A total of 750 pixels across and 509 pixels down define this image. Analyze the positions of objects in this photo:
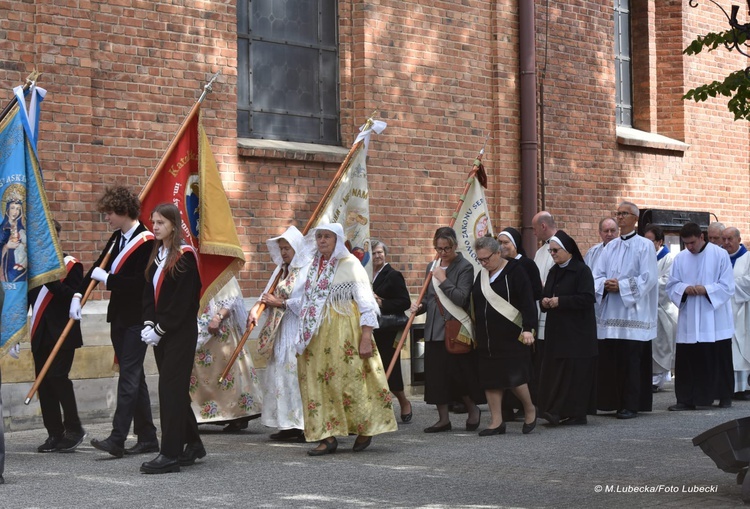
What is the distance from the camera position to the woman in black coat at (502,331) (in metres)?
11.2

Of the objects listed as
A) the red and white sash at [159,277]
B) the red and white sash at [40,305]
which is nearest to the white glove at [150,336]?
the red and white sash at [159,277]

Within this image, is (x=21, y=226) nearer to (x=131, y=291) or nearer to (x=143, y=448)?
(x=131, y=291)

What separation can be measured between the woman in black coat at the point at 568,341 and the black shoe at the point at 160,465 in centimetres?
438

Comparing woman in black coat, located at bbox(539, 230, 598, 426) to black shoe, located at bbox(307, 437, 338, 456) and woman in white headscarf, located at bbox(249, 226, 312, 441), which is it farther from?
black shoe, located at bbox(307, 437, 338, 456)

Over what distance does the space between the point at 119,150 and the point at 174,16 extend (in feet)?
5.13

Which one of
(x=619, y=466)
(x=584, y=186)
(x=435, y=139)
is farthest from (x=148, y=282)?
(x=584, y=186)

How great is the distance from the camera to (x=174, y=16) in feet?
42.5

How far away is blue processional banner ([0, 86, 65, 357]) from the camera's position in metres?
9.88

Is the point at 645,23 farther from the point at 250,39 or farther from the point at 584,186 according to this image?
the point at 250,39

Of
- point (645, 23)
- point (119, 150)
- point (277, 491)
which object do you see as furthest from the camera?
point (645, 23)

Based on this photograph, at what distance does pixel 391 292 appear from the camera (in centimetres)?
1211

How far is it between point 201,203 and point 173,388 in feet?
7.49

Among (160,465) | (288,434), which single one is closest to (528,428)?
(288,434)

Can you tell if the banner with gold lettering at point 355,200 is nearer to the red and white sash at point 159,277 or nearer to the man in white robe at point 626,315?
the red and white sash at point 159,277
